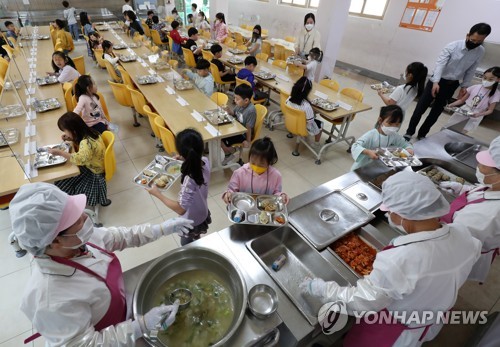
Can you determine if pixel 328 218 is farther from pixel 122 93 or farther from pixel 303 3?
pixel 303 3

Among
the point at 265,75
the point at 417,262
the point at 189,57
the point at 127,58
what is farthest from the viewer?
the point at 189,57

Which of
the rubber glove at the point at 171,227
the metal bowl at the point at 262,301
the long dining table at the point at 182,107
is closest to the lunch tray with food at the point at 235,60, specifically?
the long dining table at the point at 182,107

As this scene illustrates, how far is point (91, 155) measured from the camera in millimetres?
2828

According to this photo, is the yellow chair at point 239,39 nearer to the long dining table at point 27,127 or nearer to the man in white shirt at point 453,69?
the long dining table at point 27,127

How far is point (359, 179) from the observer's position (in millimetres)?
2553

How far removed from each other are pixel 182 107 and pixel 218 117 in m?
0.75

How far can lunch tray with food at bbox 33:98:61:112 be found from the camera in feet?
12.7

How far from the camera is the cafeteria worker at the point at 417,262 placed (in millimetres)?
1231

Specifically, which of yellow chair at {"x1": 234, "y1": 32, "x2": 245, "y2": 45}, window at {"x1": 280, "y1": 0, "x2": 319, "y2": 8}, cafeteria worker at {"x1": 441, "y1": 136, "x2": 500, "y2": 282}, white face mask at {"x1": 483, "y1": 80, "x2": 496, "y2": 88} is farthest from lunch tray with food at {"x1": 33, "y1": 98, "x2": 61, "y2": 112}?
window at {"x1": 280, "y1": 0, "x2": 319, "y2": 8}

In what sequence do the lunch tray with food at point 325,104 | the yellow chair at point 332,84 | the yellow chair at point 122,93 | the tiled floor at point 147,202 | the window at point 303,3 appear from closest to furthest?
the tiled floor at point 147,202 < the lunch tray with food at point 325,104 < the yellow chair at point 122,93 < the yellow chair at point 332,84 < the window at point 303,3

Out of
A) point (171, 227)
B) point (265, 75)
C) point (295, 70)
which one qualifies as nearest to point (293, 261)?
point (171, 227)

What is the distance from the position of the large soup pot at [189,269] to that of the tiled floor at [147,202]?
1.47 m

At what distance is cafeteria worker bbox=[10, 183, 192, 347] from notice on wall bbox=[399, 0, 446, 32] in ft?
30.5

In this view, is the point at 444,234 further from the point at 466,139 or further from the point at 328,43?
the point at 328,43
